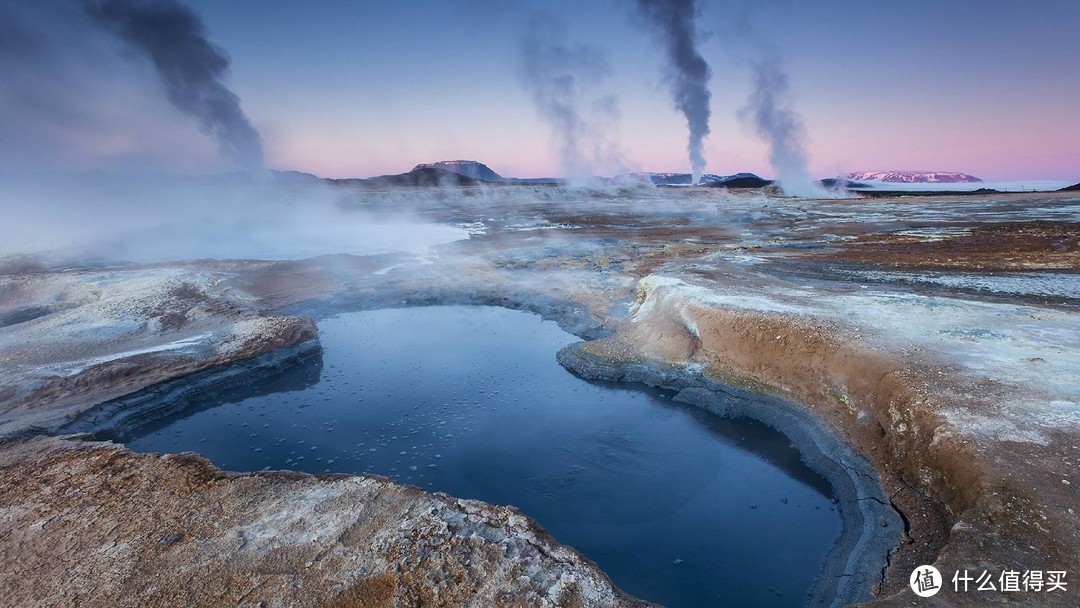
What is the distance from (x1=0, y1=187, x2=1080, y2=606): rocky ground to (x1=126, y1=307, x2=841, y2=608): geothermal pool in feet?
2.98

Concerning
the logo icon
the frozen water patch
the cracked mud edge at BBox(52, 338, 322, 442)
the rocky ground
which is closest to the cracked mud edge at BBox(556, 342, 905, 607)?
the rocky ground

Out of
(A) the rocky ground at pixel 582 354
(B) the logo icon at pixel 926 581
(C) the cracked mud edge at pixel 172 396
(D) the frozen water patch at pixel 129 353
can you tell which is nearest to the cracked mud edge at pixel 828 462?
(A) the rocky ground at pixel 582 354

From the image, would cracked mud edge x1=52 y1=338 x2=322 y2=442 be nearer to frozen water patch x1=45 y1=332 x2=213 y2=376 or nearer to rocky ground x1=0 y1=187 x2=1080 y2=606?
rocky ground x1=0 y1=187 x2=1080 y2=606

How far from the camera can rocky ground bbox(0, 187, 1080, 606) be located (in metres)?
4.22

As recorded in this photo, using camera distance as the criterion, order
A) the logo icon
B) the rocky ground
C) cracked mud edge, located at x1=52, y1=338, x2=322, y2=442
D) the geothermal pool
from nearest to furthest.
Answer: the logo icon, the rocky ground, the geothermal pool, cracked mud edge, located at x1=52, y1=338, x2=322, y2=442

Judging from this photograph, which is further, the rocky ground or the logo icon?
the rocky ground

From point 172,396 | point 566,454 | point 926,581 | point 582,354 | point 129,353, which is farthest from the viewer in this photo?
point 582,354

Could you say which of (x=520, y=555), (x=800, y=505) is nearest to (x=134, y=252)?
(x=520, y=555)

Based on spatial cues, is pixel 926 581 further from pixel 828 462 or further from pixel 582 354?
pixel 582 354

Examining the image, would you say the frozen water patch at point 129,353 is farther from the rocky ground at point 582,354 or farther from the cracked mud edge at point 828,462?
Result: the cracked mud edge at point 828,462

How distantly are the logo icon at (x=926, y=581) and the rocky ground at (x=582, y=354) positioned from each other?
0.31ft

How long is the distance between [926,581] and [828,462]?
3.00 metres

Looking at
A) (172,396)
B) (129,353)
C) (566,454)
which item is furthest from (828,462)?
(129,353)

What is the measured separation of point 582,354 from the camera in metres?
10.3
